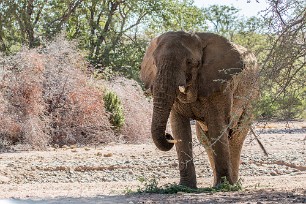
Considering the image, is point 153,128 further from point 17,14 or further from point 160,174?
point 17,14

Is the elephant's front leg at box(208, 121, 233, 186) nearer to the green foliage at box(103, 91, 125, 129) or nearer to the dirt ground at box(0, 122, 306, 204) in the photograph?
the dirt ground at box(0, 122, 306, 204)

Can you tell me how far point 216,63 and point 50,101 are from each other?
11.1 metres

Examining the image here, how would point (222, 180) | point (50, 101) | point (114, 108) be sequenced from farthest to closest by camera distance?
point (114, 108) → point (50, 101) → point (222, 180)

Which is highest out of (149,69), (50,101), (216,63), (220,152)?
(216,63)

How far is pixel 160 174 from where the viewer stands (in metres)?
16.8

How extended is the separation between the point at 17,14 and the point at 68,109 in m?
12.1

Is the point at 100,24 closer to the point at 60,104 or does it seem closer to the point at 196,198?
the point at 60,104

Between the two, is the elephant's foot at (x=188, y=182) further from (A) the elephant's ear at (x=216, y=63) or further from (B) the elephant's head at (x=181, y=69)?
(A) the elephant's ear at (x=216, y=63)

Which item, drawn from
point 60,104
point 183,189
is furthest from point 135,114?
point 183,189

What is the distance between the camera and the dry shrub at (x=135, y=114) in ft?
79.8

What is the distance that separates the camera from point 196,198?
34.5 ft

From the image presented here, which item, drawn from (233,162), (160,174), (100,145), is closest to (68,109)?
(100,145)

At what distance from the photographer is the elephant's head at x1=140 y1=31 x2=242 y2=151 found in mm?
11281

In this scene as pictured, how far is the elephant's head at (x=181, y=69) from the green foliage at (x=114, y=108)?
11198 mm
